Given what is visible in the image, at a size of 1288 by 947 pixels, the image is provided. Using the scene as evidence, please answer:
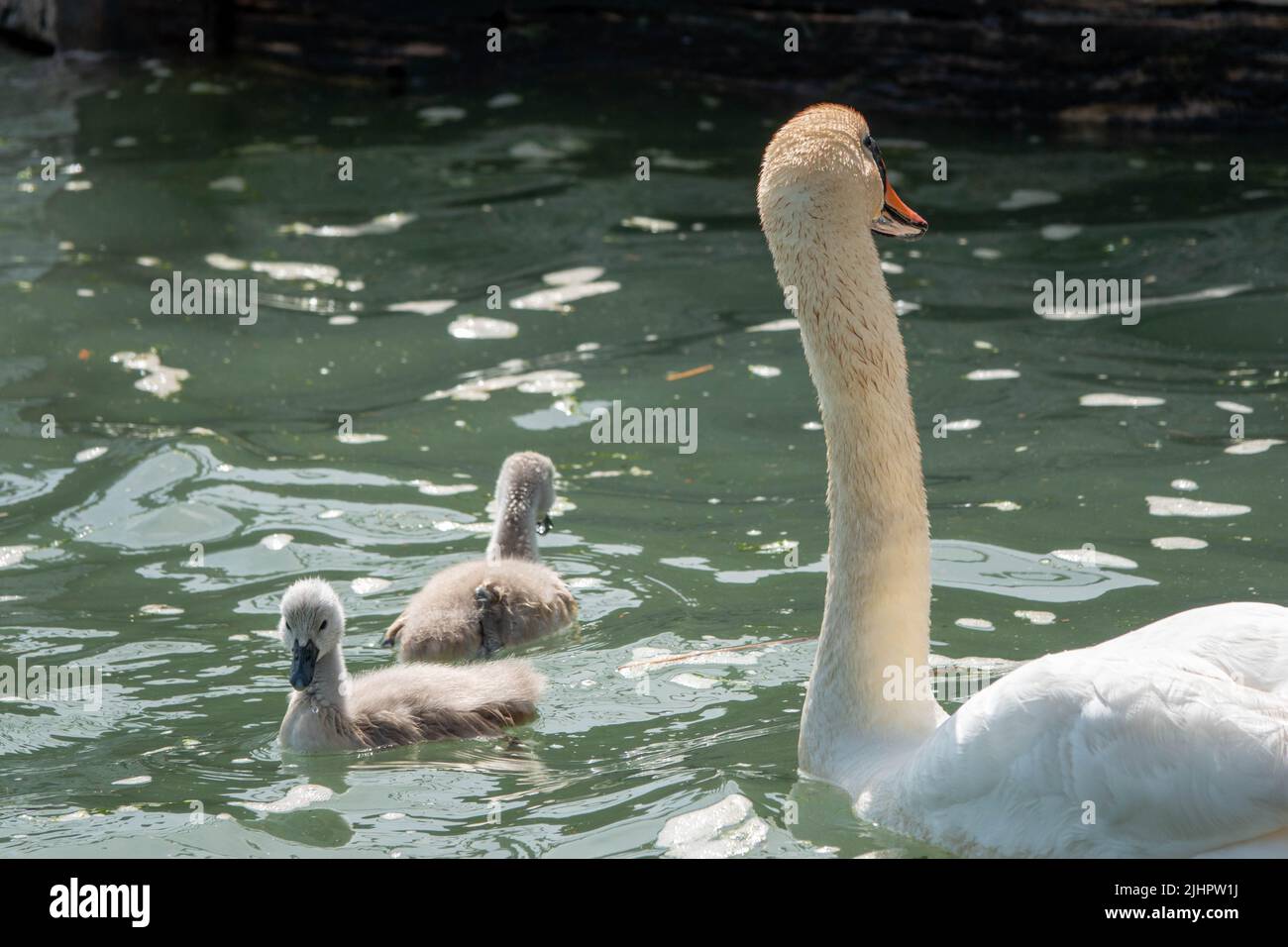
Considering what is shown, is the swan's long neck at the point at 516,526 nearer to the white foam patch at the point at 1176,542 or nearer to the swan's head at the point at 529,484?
the swan's head at the point at 529,484

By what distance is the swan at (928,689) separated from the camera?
3.83 metres

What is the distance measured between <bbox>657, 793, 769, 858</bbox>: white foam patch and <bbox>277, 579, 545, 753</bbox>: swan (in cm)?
113

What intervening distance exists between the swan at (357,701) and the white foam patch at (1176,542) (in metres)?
2.48

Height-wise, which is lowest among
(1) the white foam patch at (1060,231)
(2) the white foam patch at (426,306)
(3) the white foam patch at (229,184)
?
(2) the white foam patch at (426,306)

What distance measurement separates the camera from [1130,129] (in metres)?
12.8

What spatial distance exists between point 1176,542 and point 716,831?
2.86m

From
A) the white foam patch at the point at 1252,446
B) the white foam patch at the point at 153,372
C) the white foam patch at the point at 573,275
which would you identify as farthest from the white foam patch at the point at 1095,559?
the white foam patch at the point at 153,372

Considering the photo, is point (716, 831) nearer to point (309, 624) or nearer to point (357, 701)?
point (357, 701)

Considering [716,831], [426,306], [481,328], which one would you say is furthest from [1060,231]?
[716,831]

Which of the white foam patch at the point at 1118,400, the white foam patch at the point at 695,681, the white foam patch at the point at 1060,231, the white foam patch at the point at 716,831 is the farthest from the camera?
the white foam patch at the point at 1060,231

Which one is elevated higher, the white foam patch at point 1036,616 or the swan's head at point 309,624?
the swan's head at point 309,624

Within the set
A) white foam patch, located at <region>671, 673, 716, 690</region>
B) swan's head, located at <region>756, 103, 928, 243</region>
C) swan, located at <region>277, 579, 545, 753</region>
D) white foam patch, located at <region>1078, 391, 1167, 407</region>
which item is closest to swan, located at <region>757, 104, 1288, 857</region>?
swan's head, located at <region>756, 103, 928, 243</region>

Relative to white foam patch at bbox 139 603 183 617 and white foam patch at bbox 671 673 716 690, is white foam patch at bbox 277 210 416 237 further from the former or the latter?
white foam patch at bbox 671 673 716 690
